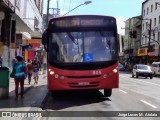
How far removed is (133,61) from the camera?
98875 mm

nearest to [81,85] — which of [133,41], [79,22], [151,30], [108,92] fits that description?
[108,92]

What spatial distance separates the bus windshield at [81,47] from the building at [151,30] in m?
50.1

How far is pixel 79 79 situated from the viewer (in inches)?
627

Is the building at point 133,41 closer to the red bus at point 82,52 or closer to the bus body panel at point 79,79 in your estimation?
the red bus at point 82,52

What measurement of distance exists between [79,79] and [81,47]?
1.29 meters

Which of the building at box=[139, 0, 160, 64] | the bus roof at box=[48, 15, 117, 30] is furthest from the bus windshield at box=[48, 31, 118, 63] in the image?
the building at box=[139, 0, 160, 64]

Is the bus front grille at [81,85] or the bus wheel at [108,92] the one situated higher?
the bus front grille at [81,85]

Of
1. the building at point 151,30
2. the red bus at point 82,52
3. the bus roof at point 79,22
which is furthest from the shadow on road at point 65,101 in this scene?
the building at point 151,30

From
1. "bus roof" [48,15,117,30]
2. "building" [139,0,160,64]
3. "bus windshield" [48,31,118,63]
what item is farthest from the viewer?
"building" [139,0,160,64]

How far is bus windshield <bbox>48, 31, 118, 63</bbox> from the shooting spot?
16.1 metres

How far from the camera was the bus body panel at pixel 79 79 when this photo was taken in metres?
15.9

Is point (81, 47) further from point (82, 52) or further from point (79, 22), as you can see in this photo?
point (79, 22)

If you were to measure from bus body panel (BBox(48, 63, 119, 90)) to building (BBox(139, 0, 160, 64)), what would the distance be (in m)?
50.4

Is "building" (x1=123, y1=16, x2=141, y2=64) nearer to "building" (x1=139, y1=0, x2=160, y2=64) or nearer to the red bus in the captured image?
"building" (x1=139, y1=0, x2=160, y2=64)
